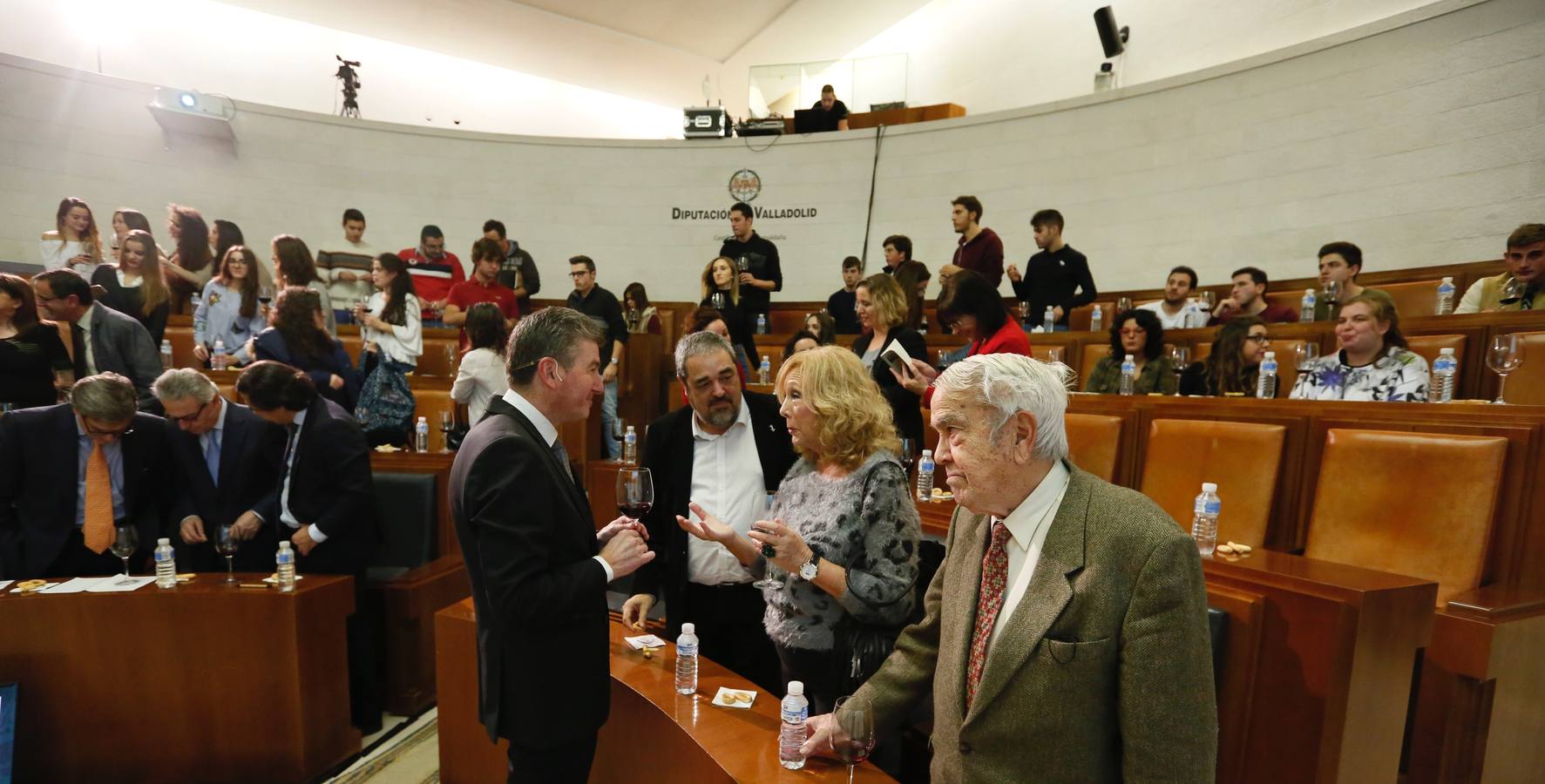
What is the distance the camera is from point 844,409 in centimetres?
167

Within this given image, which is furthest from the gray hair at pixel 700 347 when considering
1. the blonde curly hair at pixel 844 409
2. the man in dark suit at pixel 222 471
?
the man in dark suit at pixel 222 471

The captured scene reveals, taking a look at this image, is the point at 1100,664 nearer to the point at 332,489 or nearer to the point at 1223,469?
the point at 1223,469

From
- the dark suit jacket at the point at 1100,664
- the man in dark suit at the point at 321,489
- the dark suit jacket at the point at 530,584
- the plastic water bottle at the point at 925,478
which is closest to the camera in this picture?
the dark suit jacket at the point at 1100,664

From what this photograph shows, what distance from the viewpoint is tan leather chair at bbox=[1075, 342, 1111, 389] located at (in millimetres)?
4406

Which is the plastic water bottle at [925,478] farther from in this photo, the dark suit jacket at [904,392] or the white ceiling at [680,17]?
the white ceiling at [680,17]

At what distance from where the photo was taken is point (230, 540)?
8.11 ft

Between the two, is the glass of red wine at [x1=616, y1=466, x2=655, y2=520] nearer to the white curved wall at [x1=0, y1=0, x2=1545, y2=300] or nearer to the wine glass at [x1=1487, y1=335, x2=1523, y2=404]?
the wine glass at [x1=1487, y1=335, x2=1523, y2=404]

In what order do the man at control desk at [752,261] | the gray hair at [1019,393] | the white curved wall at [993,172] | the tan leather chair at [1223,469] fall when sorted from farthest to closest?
the man at control desk at [752,261]
the white curved wall at [993,172]
the tan leather chair at [1223,469]
the gray hair at [1019,393]

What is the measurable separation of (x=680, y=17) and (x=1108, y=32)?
5.47 meters

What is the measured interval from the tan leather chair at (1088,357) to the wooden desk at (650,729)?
344 centimetres

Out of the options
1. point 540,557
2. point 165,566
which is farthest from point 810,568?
point 165,566

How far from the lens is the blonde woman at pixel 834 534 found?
1.53 meters

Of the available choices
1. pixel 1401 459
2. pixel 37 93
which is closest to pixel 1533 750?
pixel 1401 459

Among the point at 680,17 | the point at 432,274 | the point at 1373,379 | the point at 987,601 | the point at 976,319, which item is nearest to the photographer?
the point at 987,601
